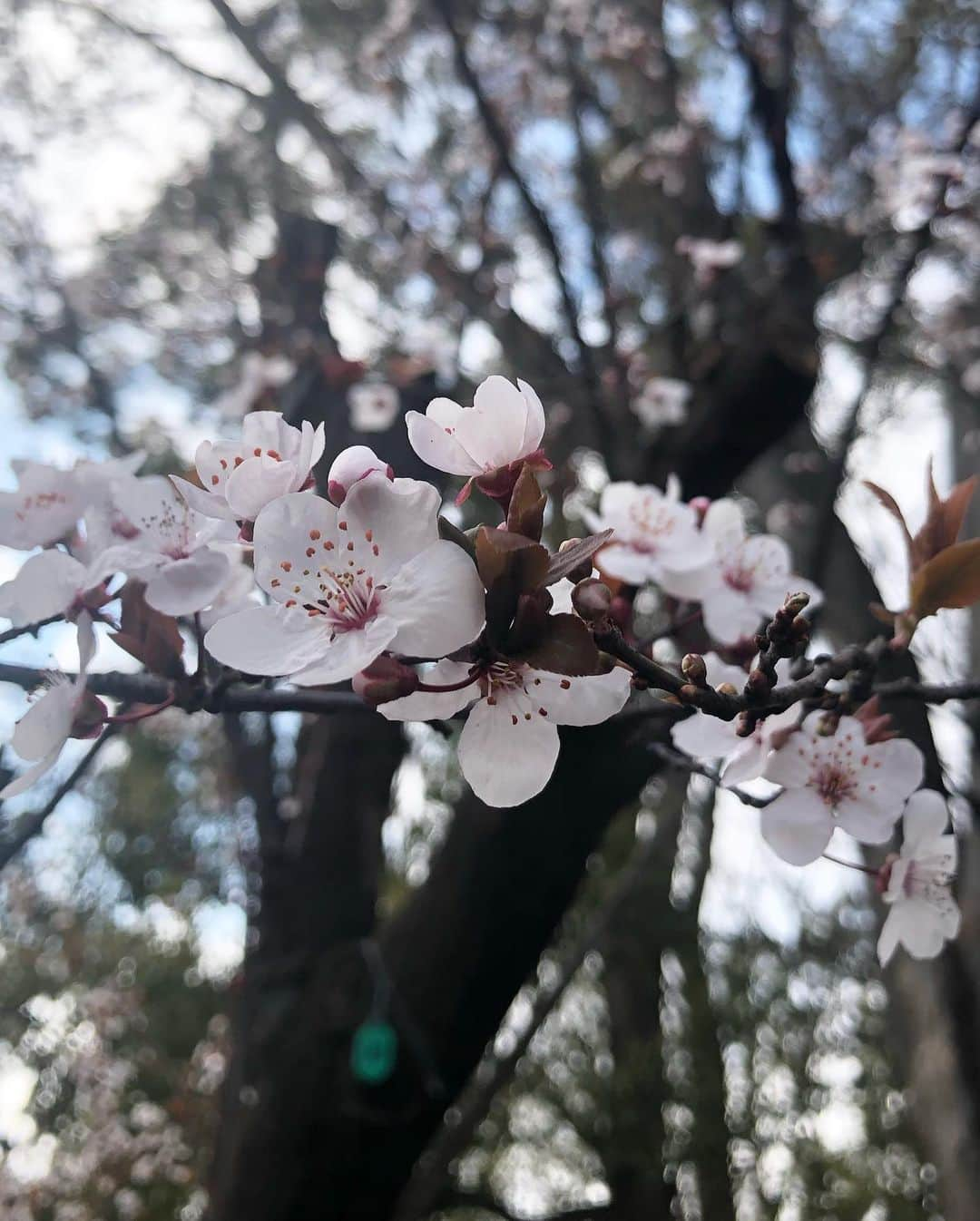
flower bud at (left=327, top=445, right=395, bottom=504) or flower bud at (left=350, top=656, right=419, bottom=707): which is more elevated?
flower bud at (left=327, top=445, right=395, bottom=504)

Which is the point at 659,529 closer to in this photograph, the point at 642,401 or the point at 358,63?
the point at 642,401

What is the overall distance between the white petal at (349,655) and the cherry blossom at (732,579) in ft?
1.51

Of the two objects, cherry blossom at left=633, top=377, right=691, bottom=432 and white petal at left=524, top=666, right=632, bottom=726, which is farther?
cherry blossom at left=633, top=377, right=691, bottom=432

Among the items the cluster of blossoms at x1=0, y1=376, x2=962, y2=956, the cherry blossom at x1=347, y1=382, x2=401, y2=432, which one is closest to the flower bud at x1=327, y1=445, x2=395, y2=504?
the cluster of blossoms at x1=0, y1=376, x2=962, y2=956

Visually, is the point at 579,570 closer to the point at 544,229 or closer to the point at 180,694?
the point at 180,694

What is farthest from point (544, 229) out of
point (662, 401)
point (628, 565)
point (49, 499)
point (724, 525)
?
point (49, 499)

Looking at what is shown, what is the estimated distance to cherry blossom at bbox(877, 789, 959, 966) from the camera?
760 mm

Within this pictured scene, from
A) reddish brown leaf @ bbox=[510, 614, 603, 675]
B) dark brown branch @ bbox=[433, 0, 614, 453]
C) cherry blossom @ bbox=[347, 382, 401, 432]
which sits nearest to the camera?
reddish brown leaf @ bbox=[510, 614, 603, 675]

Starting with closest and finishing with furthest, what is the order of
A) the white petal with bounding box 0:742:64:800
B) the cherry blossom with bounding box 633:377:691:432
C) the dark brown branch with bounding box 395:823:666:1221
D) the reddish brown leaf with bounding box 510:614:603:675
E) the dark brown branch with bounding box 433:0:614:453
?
the reddish brown leaf with bounding box 510:614:603:675 < the white petal with bounding box 0:742:64:800 < the dark brown branch with bounding box 395:823:666:1221 < the dark brown branch with bounding box 433:0:614:453 < the cherry blossom with bounding box 633:377:691:432

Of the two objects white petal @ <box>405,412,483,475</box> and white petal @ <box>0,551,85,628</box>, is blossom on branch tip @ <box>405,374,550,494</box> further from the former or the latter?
white petal @ <box>0,551,85,628</box>

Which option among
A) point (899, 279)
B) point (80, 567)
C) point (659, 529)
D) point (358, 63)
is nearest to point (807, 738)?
point (659, 529)

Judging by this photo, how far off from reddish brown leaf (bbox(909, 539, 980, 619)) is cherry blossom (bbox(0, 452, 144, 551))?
0.62 metres

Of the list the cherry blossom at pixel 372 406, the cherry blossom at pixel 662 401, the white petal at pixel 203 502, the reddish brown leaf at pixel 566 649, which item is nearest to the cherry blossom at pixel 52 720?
the white petal at pixel 203 502

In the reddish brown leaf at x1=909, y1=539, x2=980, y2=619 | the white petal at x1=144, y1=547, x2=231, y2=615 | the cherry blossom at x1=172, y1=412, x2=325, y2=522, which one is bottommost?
the reddish brown leaf at x1=909, y1=539, x2=980, y2=619
